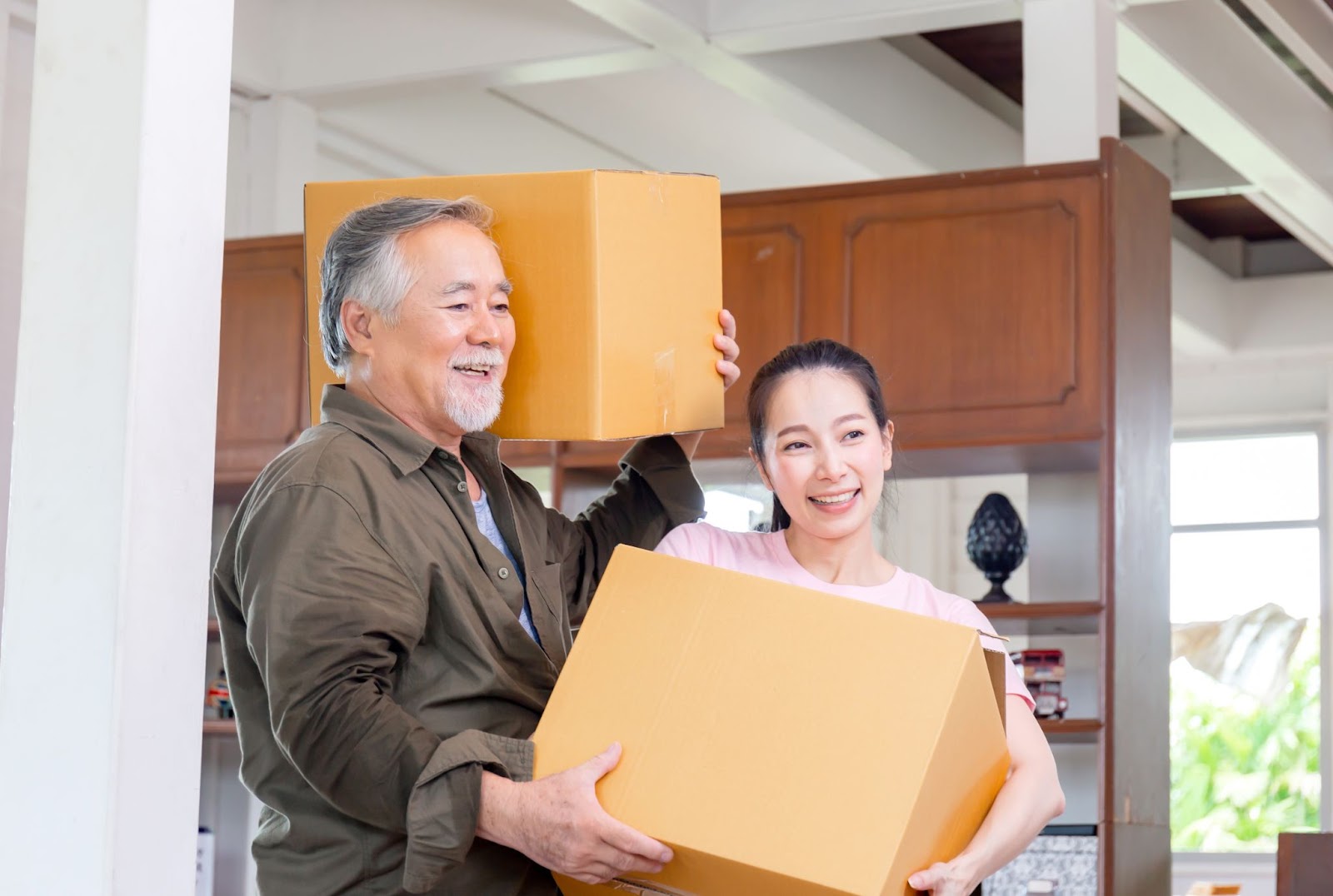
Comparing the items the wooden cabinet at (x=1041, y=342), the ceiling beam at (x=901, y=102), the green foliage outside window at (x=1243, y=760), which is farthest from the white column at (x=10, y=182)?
the green foliage outside window at (x=1243, y=760)

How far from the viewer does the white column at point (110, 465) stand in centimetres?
153

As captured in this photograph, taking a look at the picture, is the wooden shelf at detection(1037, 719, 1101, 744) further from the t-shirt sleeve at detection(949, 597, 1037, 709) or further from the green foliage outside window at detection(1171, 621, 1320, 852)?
the green foliage outside window at detection(1171, 621, 1320, 852)

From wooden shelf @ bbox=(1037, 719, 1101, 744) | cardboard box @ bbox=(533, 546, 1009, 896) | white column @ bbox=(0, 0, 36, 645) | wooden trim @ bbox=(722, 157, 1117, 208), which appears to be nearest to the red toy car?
wooden shelf @ bbox=(1037, 719, 1101, 744)

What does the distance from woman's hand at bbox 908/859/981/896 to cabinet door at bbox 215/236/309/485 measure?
11.5 feet

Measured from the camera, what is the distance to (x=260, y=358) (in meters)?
4.94

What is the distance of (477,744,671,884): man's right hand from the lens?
160cm

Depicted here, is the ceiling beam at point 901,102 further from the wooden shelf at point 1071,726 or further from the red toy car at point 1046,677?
the wooden shelf at point 1071,726

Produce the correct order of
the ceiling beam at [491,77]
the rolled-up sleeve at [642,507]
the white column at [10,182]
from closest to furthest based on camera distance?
the rolled-up sleeve at [642,507] < the white column at [10,182] < the ceiling beam at [491,77]

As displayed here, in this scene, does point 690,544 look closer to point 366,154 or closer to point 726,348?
point 726,348

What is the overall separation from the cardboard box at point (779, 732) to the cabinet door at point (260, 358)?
130 inches

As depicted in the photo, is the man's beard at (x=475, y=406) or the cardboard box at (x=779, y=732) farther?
the man's beard at (x=475, y=406)

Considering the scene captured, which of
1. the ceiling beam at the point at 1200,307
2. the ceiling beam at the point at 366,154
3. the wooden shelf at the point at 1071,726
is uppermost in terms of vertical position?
the ceiling beam at the point at 366,154

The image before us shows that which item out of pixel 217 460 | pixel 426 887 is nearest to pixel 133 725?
pixel 426 887

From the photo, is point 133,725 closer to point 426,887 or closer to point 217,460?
point 426,887
